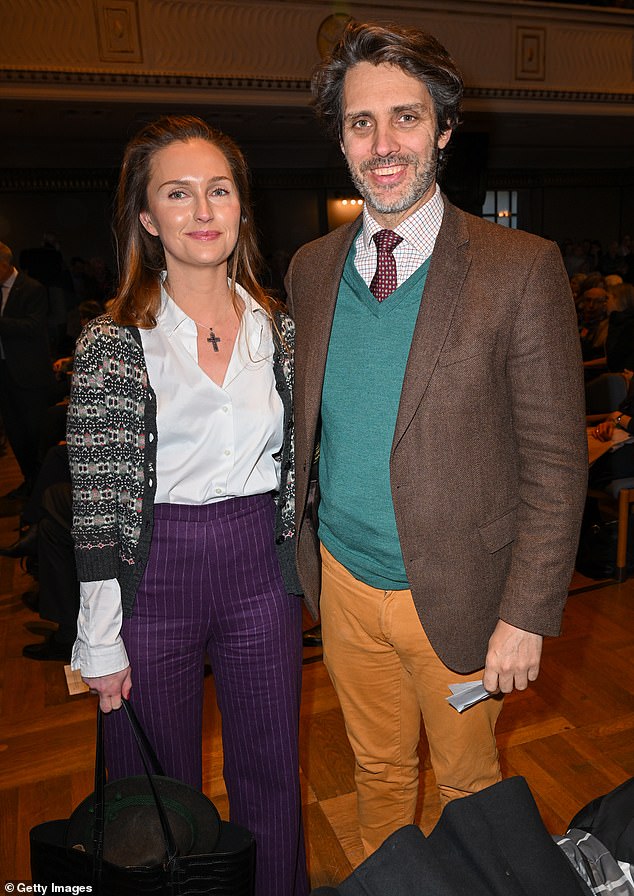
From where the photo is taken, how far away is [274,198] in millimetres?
13078

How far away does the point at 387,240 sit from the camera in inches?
56.4

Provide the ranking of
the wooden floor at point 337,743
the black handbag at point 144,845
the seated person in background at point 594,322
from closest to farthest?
the black handbag at point 144,845 → the wooden floor at point 337,743 → the seated person in background at point 594,322

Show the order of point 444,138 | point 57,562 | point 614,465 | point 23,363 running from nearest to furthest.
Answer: point 444,138, point 57,562, point 614,465, point 23,363

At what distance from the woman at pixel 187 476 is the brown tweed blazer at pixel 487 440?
0.73 ft

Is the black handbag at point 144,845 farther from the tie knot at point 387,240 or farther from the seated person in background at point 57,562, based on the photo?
the seated person in background at point 57,562

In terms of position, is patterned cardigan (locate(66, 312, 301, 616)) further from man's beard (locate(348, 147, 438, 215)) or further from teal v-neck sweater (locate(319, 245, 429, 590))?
man's beard (locate(348, 147, 438, 215))

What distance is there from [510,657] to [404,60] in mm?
1104

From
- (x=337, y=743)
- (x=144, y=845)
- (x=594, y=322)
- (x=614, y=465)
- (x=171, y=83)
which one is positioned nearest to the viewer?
(x=144, y=845)

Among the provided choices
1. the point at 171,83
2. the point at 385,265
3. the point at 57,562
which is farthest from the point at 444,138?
the point at 171,83

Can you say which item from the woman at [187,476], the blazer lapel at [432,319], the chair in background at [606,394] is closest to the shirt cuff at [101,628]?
the woman at [187,476]

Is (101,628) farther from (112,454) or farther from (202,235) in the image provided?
(202,235)

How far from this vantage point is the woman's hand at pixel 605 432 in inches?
147

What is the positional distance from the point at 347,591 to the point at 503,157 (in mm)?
14063

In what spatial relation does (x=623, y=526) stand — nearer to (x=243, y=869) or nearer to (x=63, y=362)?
(x=243, y=869)
